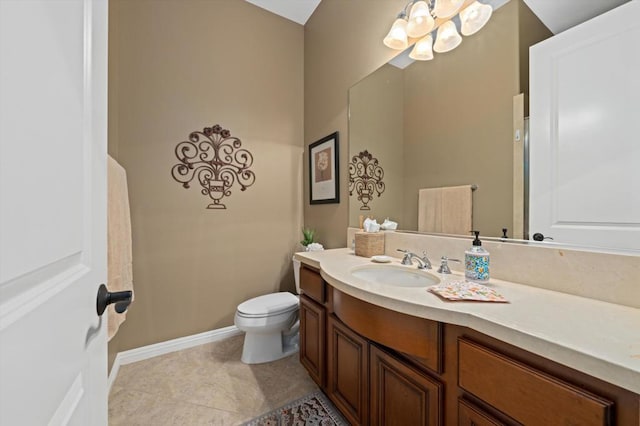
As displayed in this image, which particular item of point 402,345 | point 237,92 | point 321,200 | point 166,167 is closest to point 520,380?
point 402,345

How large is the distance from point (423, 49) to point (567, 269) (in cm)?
132

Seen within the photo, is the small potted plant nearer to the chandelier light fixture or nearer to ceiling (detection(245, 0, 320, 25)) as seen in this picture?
the chandelier light fixture

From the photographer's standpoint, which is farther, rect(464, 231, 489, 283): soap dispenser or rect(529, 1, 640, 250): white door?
rect(464, 231, 489, 283): soap dispenser

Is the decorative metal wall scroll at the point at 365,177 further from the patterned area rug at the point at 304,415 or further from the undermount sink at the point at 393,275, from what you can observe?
the patterned area rug at the point at 304,415

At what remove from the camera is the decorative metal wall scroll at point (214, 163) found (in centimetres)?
214

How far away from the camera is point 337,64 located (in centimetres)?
219

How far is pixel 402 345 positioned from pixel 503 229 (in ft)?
2.34

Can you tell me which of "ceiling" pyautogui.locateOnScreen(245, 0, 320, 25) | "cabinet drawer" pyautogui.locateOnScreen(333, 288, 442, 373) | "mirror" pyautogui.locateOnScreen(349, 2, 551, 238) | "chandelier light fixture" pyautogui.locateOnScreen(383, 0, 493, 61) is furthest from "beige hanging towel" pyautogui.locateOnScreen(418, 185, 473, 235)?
"ceiling" pyautogui.locateOnScreen(245, 0, 320, 25)

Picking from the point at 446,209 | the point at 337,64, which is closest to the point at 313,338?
the point at 446,209

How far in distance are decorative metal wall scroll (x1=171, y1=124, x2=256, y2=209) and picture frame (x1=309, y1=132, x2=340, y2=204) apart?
599 millimetres

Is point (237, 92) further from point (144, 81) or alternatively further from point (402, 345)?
point (402, 345)

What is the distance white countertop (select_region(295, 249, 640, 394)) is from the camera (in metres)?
0.53

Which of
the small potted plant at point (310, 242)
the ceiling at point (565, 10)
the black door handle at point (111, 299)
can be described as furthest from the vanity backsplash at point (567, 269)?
the black door handle at point (111, 299)

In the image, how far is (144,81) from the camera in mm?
1985
